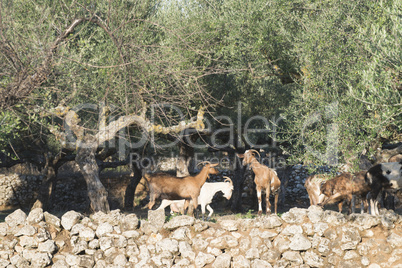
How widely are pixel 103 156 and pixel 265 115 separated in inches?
362

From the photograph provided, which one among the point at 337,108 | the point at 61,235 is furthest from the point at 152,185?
the point at 337,108

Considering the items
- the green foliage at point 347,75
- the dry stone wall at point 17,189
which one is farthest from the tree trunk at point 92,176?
the dry stone wall at point 17,189

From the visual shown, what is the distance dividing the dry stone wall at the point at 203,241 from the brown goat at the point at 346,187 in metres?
2.19

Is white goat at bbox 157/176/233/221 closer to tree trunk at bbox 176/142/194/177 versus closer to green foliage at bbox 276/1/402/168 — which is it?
green foliage at bbox 276/1/402/168

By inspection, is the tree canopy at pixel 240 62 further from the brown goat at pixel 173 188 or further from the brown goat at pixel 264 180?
the brown goat at pixel 173 188

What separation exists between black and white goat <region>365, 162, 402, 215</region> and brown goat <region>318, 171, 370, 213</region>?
0.64m

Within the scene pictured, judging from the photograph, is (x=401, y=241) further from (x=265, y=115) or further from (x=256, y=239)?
(x=265, y=115)

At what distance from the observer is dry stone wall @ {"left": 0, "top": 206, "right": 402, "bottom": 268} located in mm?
11008

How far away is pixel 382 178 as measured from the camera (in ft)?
43.3

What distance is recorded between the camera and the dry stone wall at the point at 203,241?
1101 cm

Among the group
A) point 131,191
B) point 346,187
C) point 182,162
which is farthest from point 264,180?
point 131,191

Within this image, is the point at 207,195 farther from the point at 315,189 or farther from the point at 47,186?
the point at 47,186

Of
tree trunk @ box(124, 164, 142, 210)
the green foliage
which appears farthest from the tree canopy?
tree trunk @ box(124, 164, 142, 210)

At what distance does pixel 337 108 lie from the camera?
39.7ft
